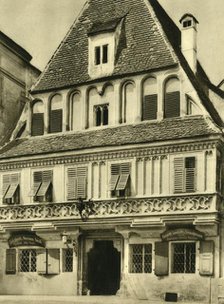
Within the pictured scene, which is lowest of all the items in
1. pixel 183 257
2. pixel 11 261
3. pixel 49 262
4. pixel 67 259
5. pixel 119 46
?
pixel 11 261

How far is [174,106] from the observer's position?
30.9m

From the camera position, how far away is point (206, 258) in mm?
28625

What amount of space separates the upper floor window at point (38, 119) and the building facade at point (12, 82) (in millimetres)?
1100

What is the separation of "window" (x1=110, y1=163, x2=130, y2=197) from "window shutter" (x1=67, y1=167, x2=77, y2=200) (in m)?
1.99

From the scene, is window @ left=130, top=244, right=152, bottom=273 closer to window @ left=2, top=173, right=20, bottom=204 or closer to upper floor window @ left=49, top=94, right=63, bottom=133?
window @ left=2, top=173, right=20, bottom=204

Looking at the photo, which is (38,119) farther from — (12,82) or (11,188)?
(12,82)

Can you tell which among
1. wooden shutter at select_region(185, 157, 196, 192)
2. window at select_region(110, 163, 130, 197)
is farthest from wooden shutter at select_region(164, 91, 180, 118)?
window at select_region(110, 163, 130, 197)

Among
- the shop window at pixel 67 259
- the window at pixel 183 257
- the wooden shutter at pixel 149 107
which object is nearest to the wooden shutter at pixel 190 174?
the window at pixel 183 257

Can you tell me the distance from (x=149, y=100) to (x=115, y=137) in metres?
2.36

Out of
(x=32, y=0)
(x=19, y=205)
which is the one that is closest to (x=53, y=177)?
(x=19, y=205)

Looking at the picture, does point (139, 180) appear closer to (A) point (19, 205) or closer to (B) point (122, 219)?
(B) point (122, 219)

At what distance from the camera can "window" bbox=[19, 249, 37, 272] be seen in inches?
1300

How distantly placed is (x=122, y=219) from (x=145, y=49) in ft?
27.6

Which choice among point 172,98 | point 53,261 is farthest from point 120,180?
point 53,261
